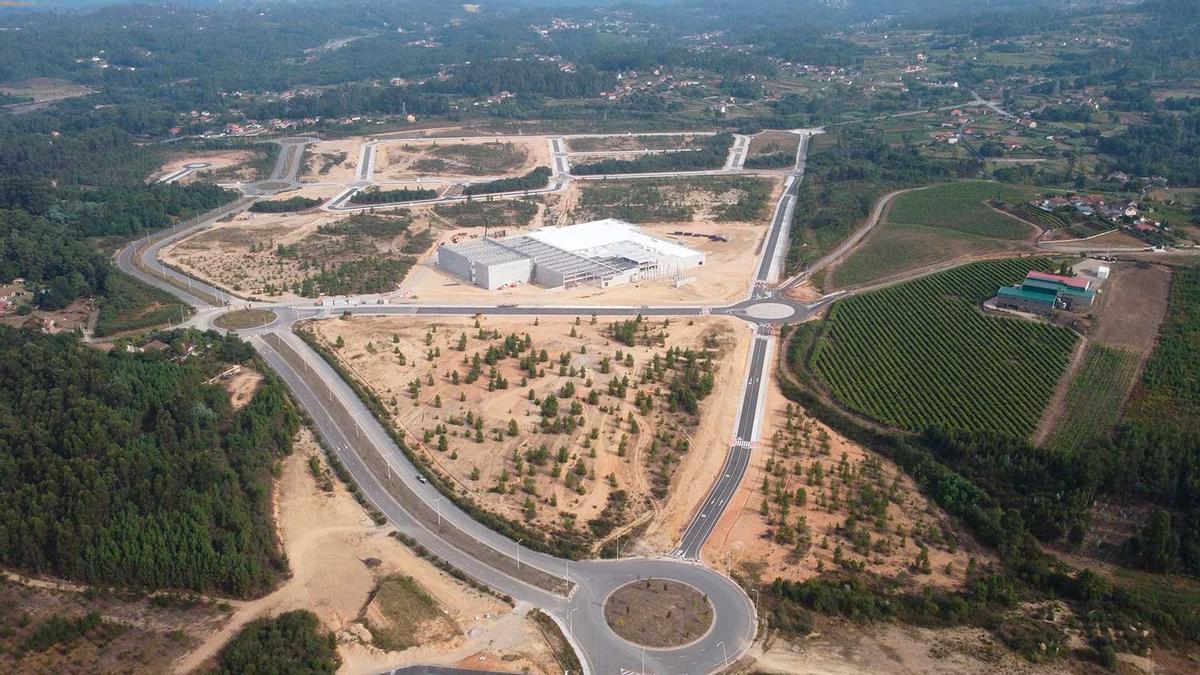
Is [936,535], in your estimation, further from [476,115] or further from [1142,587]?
[476,115]

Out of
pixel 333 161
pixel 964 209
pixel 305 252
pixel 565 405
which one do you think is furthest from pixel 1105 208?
pixel 333 161

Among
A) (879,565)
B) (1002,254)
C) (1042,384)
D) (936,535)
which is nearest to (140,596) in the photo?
(879,565)

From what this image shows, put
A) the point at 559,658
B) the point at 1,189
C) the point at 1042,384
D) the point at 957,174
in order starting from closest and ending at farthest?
the point at 559,658, the point at 1042,384, the point at 1,189, the point at 957,174

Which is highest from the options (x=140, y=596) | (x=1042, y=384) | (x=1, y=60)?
(x=1, y=60)

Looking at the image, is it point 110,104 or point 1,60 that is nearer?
point 110,104

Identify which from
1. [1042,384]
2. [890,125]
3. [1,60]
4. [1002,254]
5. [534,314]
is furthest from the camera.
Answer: [1,60]

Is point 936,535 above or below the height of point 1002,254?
below

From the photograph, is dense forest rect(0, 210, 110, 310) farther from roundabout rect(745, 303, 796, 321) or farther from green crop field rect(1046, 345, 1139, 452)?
green crop field rect(1046, 345, 1139, 452)

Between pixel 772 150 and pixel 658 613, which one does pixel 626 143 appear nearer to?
pixel 772 150
